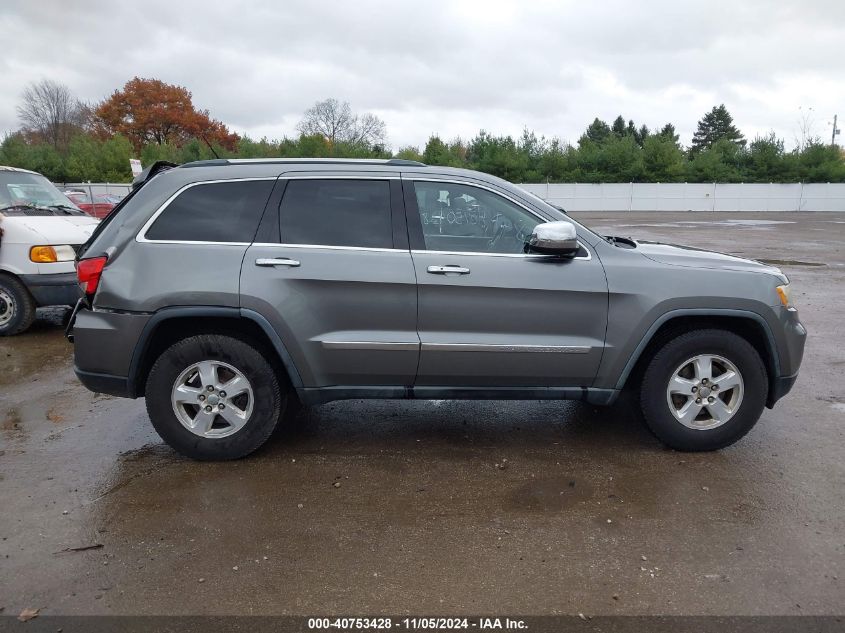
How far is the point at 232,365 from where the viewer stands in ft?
13.1

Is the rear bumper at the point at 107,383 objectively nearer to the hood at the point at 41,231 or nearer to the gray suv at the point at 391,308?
the gray suv at the point at 391,308

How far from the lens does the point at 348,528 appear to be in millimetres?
3348

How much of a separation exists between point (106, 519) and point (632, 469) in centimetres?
308

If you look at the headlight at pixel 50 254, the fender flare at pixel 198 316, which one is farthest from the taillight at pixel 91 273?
the headlight at pixel 50 254

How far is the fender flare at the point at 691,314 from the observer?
4004 mm

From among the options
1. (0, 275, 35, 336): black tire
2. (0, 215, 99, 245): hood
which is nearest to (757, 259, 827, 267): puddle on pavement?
(0, 215, 99, 245): hood

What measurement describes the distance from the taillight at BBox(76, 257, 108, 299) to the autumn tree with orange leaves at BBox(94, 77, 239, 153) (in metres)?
60.0

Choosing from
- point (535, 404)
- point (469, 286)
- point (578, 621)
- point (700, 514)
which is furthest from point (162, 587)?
point (535, 404)

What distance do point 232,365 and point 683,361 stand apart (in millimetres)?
2875

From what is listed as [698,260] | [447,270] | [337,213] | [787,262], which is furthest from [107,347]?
[787,262]

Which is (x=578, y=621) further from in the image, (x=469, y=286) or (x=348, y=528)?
(x=469, y=286)

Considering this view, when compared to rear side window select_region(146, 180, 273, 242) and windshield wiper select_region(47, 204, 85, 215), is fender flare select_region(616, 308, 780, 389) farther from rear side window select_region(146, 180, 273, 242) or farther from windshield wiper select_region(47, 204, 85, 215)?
windshield wiper select_region(47, 204, 85, 215)

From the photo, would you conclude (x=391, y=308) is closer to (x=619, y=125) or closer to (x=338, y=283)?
(x=338, y=283)

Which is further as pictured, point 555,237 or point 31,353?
point 31,353
